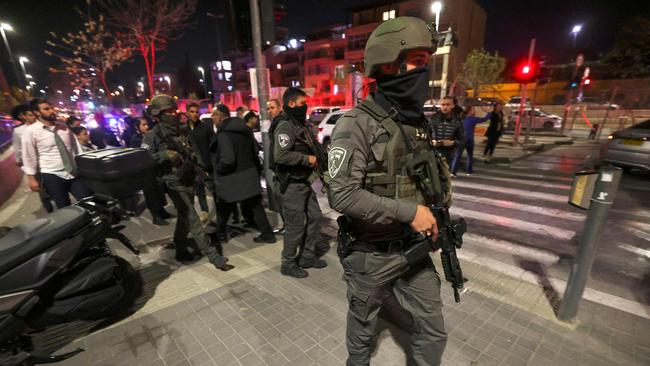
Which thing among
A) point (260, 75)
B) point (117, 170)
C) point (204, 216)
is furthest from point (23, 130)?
point (260, 75)

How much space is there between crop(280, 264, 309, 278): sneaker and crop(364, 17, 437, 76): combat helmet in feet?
8.20

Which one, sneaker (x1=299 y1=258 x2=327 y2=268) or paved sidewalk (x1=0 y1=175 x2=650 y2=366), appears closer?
paved sidewalk (x1=0 y1=175 x2=650 y2=366)

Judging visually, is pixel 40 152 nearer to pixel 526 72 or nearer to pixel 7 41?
pixel 526 72

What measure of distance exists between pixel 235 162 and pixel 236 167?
94 mm

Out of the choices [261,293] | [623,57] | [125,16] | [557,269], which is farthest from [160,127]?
[623,57]

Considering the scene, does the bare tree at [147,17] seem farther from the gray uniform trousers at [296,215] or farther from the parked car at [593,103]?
the parked car at [593,103]

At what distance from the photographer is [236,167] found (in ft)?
13.6

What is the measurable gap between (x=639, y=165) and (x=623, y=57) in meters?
17.7

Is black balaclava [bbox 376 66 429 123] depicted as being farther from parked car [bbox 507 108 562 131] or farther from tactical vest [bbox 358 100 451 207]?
parked car [bbox 507 108 562 131]

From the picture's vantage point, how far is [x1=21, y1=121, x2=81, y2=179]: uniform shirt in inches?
175

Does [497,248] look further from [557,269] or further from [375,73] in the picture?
[375,73]

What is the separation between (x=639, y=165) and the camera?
658 cm

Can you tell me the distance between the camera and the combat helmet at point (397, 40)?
1646 millimetres

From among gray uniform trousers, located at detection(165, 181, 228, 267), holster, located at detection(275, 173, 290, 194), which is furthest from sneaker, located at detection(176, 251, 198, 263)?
holster, located at detection(275, 173, 290, 194)
